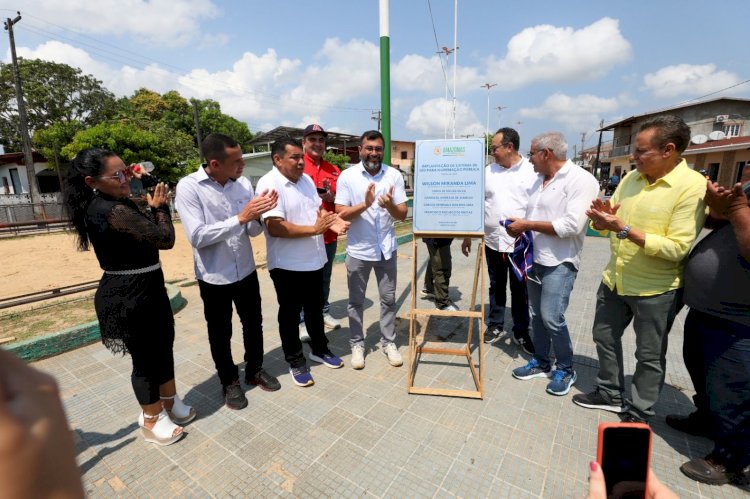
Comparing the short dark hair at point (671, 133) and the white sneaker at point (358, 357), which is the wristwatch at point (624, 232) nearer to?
the short dark hair at point (671, 133)

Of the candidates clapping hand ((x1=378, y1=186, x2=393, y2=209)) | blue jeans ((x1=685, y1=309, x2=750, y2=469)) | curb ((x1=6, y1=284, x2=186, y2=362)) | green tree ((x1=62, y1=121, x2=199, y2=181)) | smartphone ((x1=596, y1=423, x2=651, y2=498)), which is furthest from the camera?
green tree ((x1=62, y1=121, x2=199, y2=181))

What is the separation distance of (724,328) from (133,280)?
3.66 meters

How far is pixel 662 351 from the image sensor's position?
254 centimetres

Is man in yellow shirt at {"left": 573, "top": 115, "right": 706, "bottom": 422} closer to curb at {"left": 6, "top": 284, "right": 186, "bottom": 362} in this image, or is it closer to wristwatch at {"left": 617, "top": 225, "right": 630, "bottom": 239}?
wristwatch at {"left": 617, "top": 225, "right": 630, "bottom": 239}

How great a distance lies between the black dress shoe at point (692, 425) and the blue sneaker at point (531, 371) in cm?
93

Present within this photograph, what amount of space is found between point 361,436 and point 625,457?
191 cm

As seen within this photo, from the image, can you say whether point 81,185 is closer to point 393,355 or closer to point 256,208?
point 256,208

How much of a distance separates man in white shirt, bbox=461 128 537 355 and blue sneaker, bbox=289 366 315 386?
2.01 metres

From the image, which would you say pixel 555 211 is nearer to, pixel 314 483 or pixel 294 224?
pixel 294 224

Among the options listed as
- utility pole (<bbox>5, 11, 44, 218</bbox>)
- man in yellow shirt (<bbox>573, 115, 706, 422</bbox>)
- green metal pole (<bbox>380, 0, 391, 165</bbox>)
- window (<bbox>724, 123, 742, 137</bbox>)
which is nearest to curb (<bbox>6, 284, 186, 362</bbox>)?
green metal pole (<bbox>380, 0, 391, 165</bbox>)

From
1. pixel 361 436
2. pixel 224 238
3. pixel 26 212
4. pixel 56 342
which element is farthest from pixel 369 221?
pixel 26 212

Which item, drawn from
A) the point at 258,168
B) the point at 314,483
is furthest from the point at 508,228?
the point at 258,168

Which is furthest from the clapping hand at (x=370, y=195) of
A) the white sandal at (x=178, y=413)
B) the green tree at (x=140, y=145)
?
the green tree at (x=140, y=145)

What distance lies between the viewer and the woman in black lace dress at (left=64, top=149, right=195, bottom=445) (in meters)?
2.37
